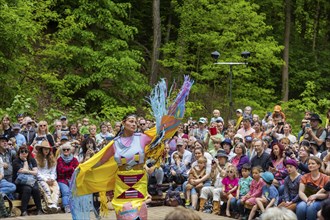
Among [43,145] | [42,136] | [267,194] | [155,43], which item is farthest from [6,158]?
[155,43]

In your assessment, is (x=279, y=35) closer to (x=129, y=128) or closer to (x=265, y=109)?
(x=265, y=109)

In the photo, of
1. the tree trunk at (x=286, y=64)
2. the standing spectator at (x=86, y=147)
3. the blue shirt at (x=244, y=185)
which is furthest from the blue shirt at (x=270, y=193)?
the tree trunk at (x=286, y=64)

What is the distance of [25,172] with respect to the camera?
11.5m

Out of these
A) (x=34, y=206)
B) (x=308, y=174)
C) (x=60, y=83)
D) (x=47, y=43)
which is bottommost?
(x=34, y=206)

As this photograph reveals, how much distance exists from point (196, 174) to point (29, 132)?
12.1 ft

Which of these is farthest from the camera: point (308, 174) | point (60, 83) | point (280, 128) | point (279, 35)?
point (279, 35)

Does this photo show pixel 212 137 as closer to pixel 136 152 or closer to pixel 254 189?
pixel 254 189

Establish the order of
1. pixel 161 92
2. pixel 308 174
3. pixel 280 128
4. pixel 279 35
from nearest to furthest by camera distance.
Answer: pixel 161 92, pixel 308 174, pixel 280 128, pixel 279 35

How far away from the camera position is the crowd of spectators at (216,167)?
1020 centimetres

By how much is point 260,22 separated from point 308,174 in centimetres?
1558

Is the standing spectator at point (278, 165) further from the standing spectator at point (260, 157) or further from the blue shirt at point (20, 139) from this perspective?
the blue shirt at point (20, 139)

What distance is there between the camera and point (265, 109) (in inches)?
992

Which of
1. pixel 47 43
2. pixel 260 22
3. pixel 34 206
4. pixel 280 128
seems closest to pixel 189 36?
pixel 260 22

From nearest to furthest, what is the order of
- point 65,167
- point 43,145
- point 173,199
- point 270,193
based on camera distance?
point 270,193
point 43,145
point 65,167
point 173,199
